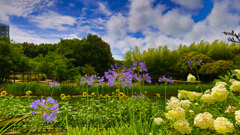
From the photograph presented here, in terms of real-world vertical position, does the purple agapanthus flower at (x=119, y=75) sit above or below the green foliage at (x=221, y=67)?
below

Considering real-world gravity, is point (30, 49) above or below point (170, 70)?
above

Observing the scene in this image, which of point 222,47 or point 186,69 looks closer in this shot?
point 186,69

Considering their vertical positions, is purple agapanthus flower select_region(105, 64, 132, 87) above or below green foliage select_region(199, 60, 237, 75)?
below

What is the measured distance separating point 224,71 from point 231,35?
8361 mm

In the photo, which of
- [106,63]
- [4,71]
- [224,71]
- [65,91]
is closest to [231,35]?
[65,91]

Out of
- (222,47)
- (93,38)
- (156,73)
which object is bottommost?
(156,73)

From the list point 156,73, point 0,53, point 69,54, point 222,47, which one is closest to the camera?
point 0,53

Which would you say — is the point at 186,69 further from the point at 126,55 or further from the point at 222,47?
the point at 126,55

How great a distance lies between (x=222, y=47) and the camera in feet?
42.0

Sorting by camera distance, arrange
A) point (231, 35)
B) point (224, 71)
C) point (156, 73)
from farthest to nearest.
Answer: point (156, 73), point (224, 71), point (231, 35)

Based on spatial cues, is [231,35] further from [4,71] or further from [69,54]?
[69,54]

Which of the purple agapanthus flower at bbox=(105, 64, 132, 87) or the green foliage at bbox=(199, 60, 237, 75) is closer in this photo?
the purple agapanthus flower at bbox=(105, 64, 132, 87)

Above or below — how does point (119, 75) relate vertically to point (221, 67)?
below

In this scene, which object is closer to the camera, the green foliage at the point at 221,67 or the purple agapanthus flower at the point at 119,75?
the purple agapanthus flower at the point at 119,75
